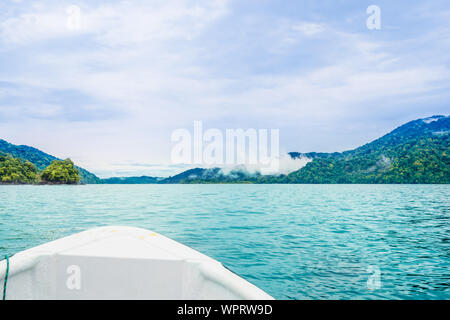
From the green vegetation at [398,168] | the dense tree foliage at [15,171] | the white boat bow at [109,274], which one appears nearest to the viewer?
the white boat bow at [109,274]

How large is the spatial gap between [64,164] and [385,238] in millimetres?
160805

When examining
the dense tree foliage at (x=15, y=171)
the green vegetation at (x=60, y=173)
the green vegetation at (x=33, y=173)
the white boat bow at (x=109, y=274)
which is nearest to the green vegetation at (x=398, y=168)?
the green vegetation at (x=60, y=173)

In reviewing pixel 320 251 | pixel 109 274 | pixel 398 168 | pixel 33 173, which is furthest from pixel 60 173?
pixel 398 168

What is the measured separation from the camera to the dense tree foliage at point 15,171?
139m

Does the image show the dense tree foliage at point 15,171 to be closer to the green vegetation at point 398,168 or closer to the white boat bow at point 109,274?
the green vegetation at point 398,168

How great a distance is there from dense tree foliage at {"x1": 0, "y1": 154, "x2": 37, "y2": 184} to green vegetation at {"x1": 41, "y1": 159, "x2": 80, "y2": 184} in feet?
29.6

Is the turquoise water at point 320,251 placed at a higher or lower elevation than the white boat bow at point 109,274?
lower

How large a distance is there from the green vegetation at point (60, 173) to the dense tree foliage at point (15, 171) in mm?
9032

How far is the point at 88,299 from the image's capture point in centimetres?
405

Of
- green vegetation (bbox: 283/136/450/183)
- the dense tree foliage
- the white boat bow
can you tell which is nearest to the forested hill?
green vegetation (bbox: 283/136/450/183)

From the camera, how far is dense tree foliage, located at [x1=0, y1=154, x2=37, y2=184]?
456 ft

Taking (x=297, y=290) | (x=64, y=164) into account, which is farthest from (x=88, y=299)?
(x=64, y=164)
